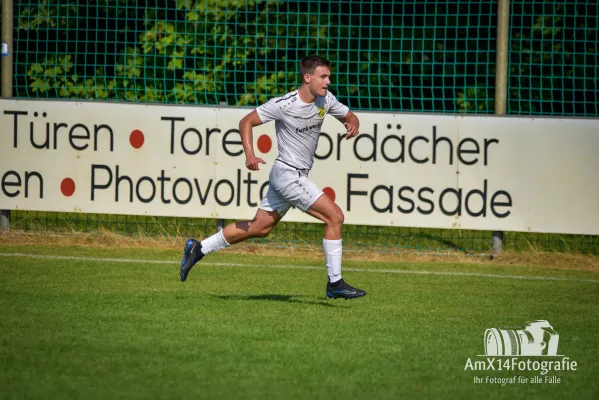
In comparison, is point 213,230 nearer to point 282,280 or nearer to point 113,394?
point 282,280

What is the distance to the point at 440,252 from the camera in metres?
12.5

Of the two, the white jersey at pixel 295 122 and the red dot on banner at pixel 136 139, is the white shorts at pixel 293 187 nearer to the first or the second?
the white jersey at pixel 295 122

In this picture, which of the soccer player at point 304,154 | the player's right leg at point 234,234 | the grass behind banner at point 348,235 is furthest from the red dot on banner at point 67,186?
the soccer player at point 304,154

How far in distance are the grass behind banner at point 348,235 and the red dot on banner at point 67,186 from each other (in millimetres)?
554

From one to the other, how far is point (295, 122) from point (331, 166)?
137 inches

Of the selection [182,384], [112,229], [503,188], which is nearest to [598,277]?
[503,188]

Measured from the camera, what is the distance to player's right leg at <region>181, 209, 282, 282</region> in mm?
8922

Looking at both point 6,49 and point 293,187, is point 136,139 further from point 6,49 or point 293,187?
point 293,187

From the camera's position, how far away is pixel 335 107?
904 centimetres

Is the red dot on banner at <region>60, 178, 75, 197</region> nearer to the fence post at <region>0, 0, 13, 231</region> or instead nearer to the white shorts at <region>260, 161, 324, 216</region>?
the fence post at <region>0, 0, 13, 231</region>

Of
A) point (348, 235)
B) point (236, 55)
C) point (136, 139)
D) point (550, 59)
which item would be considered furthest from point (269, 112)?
point (550, 59)

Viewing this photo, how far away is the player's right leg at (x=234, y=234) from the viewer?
8922mm

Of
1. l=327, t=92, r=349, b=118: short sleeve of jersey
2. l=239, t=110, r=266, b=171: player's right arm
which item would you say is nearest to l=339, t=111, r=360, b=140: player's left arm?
l=327, t=92, r=349, b=118: short sleeve of jersey

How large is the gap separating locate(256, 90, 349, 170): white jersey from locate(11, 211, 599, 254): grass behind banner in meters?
3.86
